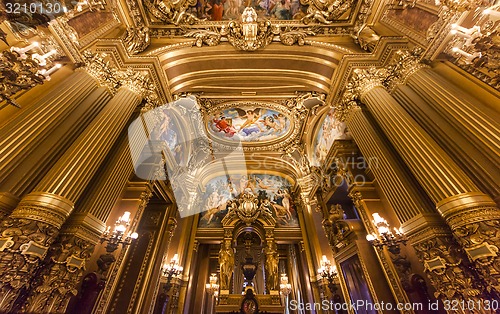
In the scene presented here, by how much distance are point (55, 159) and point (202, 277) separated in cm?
1033

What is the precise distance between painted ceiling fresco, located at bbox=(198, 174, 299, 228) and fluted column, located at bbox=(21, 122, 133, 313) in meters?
8.17

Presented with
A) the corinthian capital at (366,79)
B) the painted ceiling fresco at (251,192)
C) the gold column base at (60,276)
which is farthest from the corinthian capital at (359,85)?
the painted ceiling fresco at (251,192)

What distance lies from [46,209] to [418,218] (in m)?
5.71

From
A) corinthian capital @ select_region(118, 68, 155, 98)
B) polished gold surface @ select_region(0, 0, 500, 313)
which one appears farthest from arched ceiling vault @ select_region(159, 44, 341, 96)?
corinthian capital @ select_region(118, 68, 155, 98)

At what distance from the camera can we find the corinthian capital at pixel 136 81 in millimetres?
5738

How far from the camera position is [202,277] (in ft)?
38.2

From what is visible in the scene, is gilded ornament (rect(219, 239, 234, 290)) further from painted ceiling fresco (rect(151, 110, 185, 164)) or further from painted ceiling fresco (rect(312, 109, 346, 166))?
painted ceiling fresco (rect(312, 109, 346, 166))

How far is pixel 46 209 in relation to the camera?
2926mm

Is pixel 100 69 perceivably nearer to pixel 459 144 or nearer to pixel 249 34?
pixel 249 34

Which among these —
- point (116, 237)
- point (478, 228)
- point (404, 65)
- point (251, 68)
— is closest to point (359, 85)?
point (404, 65)

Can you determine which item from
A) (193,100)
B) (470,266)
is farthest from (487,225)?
(193,100)

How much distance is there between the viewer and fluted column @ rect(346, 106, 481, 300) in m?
2.91

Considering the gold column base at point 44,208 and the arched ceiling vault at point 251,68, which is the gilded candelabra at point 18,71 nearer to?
the gold column base at point 44,208

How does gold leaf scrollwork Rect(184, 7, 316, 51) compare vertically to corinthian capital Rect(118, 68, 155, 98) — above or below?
above
